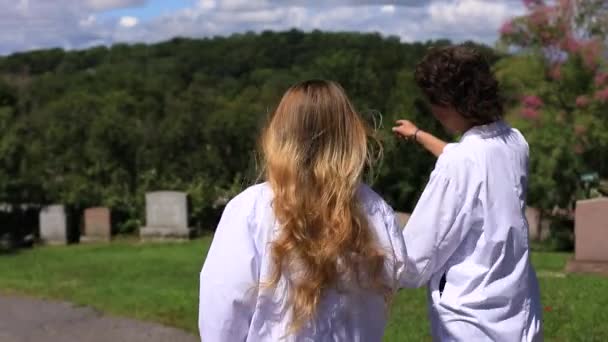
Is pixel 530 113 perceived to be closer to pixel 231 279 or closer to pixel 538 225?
pixel 538 225

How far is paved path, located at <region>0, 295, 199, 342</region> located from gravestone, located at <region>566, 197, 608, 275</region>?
4.97 m

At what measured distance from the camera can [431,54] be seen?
11.2 ft

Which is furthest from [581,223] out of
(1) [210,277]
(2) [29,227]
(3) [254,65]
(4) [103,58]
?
(4) [103,58]

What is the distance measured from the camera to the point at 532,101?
1631cm

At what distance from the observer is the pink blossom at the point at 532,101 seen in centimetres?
1630

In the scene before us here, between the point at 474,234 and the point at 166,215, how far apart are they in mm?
15676

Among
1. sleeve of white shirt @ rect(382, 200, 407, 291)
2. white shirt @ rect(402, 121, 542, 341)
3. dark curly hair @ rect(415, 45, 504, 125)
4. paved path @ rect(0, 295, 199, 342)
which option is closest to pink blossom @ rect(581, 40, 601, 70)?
paved path @ rect(0, 295, 199, 342)

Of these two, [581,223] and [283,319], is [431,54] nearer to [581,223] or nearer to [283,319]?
[283,319]

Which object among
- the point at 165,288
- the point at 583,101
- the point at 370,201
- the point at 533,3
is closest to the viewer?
the point at 370,201

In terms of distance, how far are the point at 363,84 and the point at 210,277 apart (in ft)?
60.4

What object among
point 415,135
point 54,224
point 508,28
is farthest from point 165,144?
point 415,135

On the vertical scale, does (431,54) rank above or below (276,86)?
above

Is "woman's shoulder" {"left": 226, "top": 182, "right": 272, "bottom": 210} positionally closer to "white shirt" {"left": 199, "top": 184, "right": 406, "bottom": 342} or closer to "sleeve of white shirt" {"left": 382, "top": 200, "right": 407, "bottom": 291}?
"white shirt" {"left": 199, "top": 184, "right": 406, "bottom": 342}

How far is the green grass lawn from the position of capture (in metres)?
7.36
